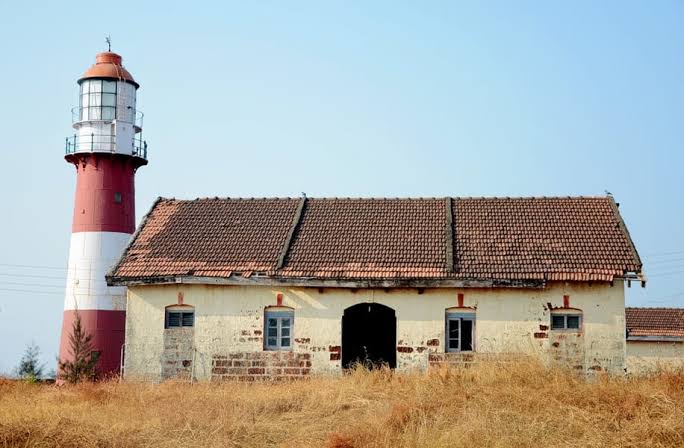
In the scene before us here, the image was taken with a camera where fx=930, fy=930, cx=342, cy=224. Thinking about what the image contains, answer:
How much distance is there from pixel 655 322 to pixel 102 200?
68.4 ft

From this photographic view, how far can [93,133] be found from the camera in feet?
102

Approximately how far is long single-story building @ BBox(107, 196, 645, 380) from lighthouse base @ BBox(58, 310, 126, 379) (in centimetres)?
674

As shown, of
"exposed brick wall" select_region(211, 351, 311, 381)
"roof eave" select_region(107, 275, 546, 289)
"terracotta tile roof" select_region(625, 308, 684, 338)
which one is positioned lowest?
"exposed brick wall" select_region(211, 351, 311, 381)

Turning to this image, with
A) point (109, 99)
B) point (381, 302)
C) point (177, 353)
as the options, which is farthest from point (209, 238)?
point (109, 99)

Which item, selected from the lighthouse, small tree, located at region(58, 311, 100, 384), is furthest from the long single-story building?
the lighthouse

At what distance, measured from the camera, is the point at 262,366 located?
853 inches

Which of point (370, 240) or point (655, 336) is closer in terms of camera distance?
point (370, 240)

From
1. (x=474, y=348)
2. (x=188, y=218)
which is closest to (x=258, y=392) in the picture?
(x=474, y=348)

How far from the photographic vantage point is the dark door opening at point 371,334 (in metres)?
23.8

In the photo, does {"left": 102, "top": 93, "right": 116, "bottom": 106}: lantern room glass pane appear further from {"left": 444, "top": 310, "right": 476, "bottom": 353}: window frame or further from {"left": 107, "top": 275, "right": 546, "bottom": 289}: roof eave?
{"left": 444, "top": 310, "right": 476, "bottom": 353}: window frame

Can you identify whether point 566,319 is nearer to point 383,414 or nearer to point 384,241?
point 384,241

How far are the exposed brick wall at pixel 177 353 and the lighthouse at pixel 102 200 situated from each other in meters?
7.01

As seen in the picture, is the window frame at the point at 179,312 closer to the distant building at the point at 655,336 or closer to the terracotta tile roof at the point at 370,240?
the terracotta tile roof at the point at 370,240

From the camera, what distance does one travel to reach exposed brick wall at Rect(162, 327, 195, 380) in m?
21.9
